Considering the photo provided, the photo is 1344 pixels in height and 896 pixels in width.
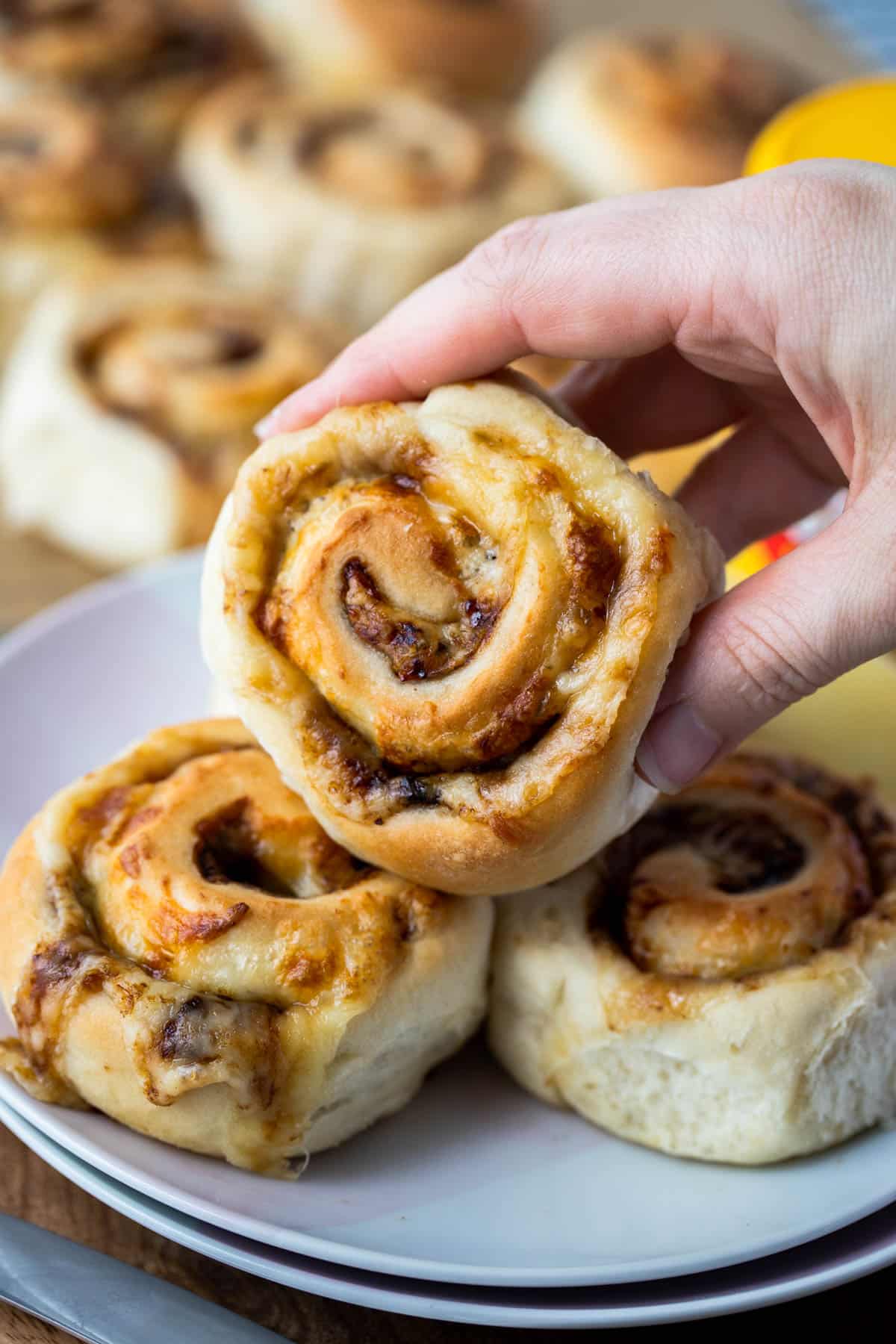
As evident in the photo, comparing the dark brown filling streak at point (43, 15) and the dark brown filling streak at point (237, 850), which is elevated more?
the dark brown filling streak at point (43, 15)

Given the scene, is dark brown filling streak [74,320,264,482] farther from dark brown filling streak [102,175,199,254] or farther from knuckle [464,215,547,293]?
knuckle [464,215,547,293]

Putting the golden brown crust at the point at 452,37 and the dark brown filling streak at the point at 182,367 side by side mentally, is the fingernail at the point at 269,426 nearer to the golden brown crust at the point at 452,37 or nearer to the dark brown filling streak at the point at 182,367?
the dark brown filling streak at the point at 182,367

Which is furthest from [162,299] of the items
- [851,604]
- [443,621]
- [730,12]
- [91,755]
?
[730,12]

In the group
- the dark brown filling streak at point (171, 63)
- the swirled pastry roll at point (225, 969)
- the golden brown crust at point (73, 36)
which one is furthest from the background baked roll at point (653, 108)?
the swirled pastry roll at point (225, 969)

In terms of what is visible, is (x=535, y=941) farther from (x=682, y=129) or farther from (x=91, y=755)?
(x=682, y=129)

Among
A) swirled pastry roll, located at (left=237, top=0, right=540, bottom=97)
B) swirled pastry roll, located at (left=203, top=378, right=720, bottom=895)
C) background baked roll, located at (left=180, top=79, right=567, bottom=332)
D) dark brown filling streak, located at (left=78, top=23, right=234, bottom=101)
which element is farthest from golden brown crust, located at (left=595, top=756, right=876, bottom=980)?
swirled pastry roll, located at (left=237, top=0, right=540, bottom=97)

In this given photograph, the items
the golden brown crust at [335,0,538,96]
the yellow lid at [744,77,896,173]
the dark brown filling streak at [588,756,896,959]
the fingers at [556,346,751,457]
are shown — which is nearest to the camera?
the dark brown filling streak at [588,756,896,959]
